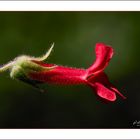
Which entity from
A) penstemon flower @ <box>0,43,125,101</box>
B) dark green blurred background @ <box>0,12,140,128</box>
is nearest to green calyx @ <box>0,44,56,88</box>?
penstemon flower @ <box>0,43,125,101</box>

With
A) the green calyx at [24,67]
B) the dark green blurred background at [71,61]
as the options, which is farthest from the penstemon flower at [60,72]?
the dark green blurred background at [71,61]

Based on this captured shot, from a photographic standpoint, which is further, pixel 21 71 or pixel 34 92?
pixel 34 92

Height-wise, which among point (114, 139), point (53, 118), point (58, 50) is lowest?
point (114, 139)

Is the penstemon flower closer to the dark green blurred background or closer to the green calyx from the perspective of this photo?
the green calyx

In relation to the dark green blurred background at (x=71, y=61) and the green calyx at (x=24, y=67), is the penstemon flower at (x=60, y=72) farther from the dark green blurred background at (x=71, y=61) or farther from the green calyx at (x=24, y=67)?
the dark green blurred background at (x=71, y=61)

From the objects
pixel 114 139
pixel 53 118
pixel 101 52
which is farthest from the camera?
pixel 53 118

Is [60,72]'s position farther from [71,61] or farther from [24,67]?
[71,61]
